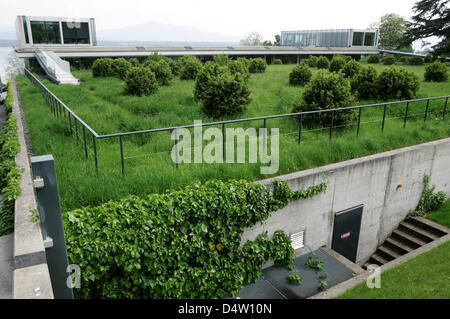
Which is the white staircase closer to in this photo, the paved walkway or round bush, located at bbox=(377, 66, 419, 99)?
round bush, located at bbox=(377, 66, 419, 99)

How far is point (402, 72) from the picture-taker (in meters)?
15.4

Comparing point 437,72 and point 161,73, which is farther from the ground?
point 437,72

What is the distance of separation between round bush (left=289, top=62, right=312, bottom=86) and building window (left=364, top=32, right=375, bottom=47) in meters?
46.1

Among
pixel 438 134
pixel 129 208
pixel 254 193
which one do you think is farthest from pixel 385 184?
pixel 129 208

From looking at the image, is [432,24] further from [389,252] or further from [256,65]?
[389,252]

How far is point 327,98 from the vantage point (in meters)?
11.4

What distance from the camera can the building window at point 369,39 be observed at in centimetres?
5941

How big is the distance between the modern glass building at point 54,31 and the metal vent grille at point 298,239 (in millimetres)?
47156

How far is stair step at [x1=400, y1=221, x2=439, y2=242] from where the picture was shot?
10344 millimetres

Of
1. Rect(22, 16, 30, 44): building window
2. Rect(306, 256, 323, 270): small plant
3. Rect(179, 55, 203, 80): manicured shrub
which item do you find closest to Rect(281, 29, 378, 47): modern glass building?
Rect(179, 55, 203, 80): manicured shrub

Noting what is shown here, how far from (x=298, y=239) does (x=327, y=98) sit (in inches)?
196

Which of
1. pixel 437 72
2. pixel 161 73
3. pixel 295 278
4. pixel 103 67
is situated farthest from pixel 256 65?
pixel 295 278

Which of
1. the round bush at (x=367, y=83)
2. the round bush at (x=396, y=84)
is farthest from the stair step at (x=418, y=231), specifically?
the round bush at (x=367, y=83)
